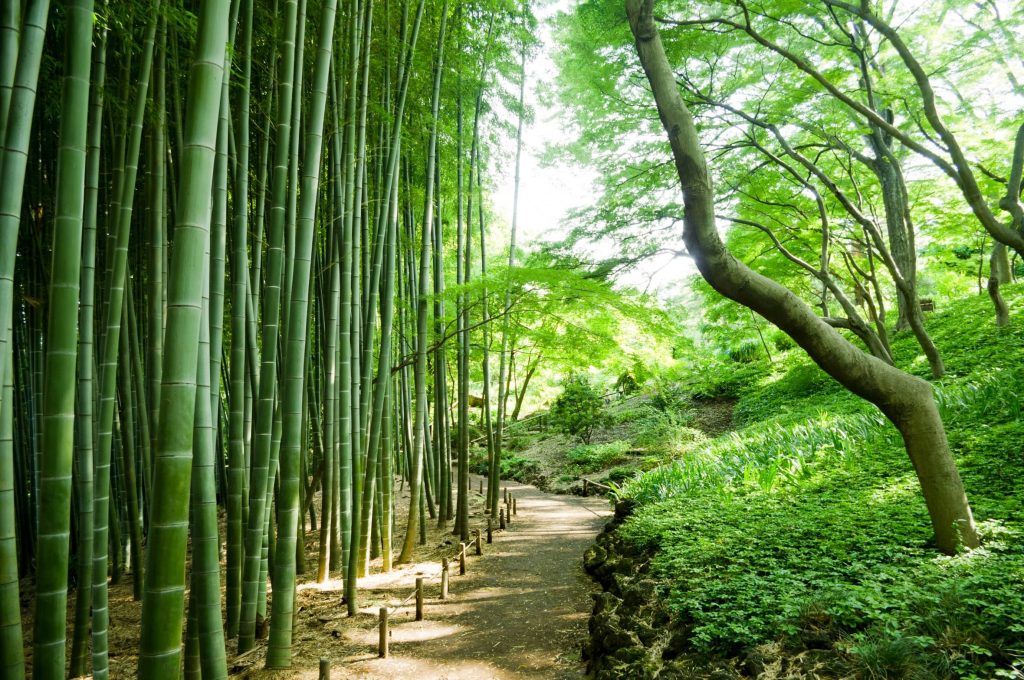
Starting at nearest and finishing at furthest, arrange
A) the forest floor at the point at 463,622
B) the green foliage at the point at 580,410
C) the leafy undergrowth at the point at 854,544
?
the leafy undergrowth at the point at 854,544, the forest floor at the point at 463,622, the green foliage at the point at 580,410

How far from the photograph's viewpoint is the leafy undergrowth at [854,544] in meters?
2.21

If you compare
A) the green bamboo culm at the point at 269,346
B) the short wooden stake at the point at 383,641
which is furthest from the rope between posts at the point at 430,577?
the green bamboo culm at the point at 269,346

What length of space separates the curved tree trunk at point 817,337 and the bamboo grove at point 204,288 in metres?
1.86

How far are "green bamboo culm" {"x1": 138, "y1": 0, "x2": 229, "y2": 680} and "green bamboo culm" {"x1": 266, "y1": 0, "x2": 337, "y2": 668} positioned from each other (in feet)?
4.32

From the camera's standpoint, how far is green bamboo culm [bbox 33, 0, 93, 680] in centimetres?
202

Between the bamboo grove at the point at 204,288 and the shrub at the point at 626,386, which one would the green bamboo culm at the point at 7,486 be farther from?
the shrub at the point at 626,386

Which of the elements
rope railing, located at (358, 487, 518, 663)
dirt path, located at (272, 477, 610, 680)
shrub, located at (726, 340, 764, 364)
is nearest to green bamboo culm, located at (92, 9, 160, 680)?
dirt path, located at (272, 477, 610, 680)

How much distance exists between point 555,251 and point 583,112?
5.29 feet

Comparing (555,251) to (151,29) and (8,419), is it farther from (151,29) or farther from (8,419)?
(8,419)

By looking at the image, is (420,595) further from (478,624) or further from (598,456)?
(598,456)

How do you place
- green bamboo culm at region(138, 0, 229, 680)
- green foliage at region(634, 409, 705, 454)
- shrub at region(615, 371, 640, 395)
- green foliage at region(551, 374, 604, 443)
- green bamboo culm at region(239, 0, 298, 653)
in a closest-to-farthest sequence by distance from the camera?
green bamboo culm at region(138, 0, 229, 680) → green bamboo culm at region(239, 0, 298, 653) → green foliage at region(634, 409, 705, 454) → green foliage at region(551, 374, 604, 443) → shrub at region(615, 371, 640, 395)

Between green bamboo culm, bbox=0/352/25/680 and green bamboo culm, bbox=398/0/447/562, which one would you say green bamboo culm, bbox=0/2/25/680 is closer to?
green bamboo culm, bbox=0/352/25/680

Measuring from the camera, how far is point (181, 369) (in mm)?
1558

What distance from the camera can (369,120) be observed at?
4852mm
